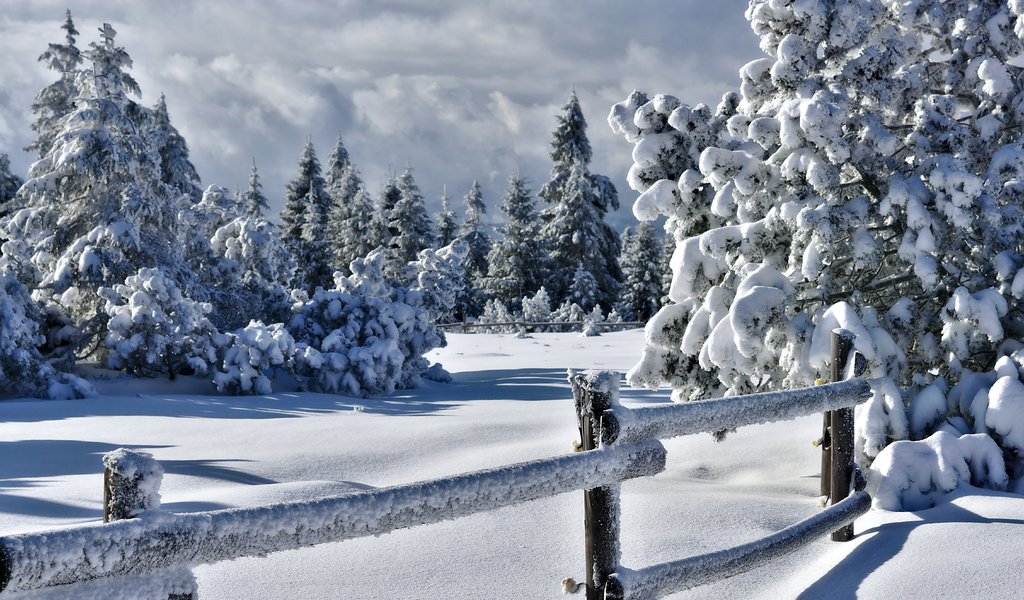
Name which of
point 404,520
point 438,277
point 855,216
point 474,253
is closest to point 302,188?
point 474,253

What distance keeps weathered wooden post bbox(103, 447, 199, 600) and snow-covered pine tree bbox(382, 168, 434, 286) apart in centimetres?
4472

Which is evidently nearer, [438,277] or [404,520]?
[404,520]

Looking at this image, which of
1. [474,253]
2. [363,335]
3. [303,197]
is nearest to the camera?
[363,335]

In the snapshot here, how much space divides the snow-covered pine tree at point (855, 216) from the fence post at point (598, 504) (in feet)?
10.2

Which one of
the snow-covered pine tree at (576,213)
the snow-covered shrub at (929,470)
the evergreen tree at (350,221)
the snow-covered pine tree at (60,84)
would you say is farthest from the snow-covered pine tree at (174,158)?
the snow-covered shrub at (929,470)

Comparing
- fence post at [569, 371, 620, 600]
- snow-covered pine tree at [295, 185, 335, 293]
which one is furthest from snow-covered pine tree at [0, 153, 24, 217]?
fence post at [569, 371, 620, 600]

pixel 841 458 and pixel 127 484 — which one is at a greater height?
pixel 127 484

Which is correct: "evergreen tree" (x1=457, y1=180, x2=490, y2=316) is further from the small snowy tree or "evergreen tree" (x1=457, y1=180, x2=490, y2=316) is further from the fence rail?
the small snowy tree

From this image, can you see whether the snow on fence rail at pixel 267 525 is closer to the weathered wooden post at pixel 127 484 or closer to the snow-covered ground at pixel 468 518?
the weathered wooden post at pixel 127 484

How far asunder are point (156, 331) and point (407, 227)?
117 feet

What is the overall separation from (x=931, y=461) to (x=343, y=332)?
10203mm

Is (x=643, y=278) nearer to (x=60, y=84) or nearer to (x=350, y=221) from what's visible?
(x=350, y=221)

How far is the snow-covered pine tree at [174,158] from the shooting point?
34156 mm

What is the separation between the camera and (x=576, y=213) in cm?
4397
